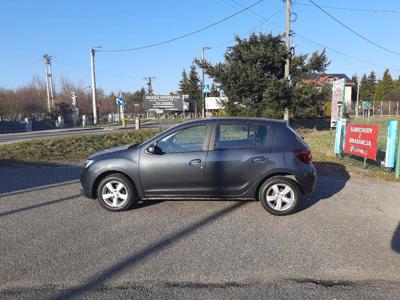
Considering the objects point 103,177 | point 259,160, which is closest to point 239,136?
point 259,160

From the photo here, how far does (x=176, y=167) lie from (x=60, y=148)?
9.32m

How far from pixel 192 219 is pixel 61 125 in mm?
42480

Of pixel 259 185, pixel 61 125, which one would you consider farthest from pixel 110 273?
pixel 61 125

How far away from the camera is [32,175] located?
8906mm

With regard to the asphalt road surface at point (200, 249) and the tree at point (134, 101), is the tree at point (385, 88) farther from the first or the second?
the asphalt road surface at point (200, 249)

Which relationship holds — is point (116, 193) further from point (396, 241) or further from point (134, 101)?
point (134, 101)

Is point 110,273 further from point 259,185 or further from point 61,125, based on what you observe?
point 61,125

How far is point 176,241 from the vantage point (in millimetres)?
4430

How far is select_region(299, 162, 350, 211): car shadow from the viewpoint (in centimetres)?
636

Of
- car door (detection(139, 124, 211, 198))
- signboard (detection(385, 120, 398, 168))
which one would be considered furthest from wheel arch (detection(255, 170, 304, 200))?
signboard (detection(385, 120, 398, 168))

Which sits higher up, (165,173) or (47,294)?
(165,173)

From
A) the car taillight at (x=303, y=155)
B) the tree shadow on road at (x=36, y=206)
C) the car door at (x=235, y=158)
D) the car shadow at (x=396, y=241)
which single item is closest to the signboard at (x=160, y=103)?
the tree shadow on road at (x=36, y=206)

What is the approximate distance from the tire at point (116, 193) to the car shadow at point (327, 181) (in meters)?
2.93

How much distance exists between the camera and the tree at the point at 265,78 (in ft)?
63.8
